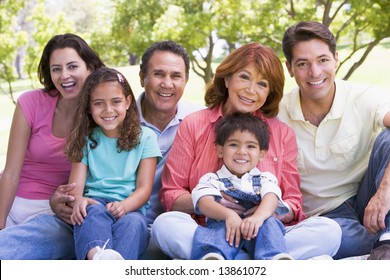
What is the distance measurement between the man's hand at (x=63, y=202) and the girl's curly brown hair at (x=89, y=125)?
155 millimetres

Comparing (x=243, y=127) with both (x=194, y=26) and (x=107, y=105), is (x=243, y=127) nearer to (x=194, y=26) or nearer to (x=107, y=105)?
(x=107, y=105)

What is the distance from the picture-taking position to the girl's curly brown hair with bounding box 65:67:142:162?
2750 mm

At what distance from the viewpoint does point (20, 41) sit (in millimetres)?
10523

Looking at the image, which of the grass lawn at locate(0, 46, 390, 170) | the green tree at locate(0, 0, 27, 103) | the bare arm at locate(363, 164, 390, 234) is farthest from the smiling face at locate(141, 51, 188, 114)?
the grass lawn at locate(0, 46, 390, 170)

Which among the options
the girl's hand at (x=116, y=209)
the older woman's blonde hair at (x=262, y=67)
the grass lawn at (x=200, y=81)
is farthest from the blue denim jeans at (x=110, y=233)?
the grass lawn at (x=200, y=81)

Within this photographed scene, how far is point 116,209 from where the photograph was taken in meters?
2.58

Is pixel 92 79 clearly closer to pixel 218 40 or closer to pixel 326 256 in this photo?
pixel 326 256

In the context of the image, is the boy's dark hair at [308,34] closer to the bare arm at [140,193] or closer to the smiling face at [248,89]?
the smiling face at [248,89]

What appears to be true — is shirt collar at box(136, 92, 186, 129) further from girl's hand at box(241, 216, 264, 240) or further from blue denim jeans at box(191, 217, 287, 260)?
girl's hand at box(241, 216, 264, 240)

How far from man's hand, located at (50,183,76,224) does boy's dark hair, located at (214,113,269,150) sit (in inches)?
29.6

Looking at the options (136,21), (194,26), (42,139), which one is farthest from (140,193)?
(136,21)

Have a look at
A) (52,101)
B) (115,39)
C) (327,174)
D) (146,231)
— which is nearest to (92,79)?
(52,101)

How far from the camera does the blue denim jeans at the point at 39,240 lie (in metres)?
2.57

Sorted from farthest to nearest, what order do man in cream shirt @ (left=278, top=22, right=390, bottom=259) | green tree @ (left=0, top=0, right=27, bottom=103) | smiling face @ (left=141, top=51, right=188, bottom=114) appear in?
green tree @ (left=0, top=0, right=27, bottom=103), smiling face @ (left=141, top=51, right=188, bottom=114), man in cream shirt @ (left=278, top=22, right=390, bottom=259)
